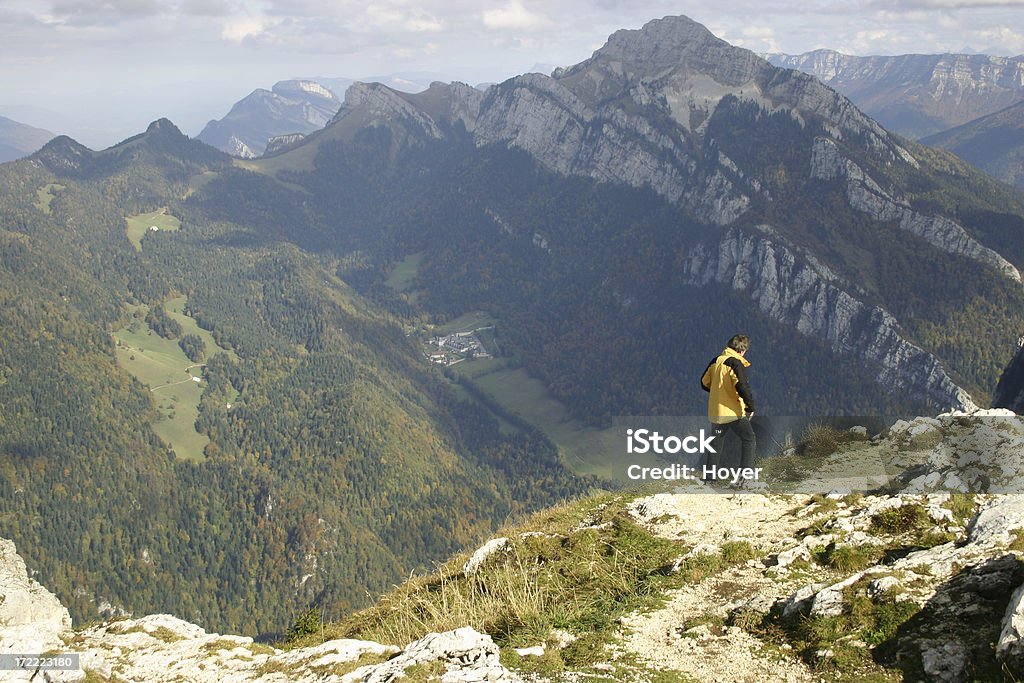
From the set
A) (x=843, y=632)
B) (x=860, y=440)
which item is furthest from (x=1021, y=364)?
(x=843, y=632)

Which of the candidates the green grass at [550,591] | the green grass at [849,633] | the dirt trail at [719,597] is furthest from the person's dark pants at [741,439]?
the green grass at [849,633]

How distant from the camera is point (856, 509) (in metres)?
20.3

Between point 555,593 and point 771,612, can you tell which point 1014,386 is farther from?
point 555,593

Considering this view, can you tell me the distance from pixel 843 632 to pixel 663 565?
19.0 feet

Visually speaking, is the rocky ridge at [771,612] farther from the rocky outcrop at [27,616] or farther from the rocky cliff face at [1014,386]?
the rocky cliff face at [1014,386]

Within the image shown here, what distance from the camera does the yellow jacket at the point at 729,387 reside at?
21484 millimetres

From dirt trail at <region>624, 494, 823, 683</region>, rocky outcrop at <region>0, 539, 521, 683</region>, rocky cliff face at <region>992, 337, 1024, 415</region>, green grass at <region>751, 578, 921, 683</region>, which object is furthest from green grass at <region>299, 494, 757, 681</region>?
rocky cliff face at <region>992, 337, 1024, 415</region>

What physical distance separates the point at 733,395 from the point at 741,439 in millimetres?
1937

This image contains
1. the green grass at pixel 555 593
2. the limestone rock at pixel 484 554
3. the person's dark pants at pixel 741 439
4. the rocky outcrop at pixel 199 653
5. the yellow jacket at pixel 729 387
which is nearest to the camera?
the rocky outcrop at pixel 199 653

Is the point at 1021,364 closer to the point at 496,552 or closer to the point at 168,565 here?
the point at 496,552

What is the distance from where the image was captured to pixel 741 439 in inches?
903

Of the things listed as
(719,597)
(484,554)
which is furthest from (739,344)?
(484,554)

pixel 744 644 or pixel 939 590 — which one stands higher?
pixel 939 590

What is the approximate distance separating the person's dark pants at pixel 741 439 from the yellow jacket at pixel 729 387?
370 millimetres
